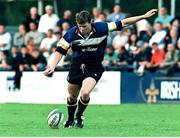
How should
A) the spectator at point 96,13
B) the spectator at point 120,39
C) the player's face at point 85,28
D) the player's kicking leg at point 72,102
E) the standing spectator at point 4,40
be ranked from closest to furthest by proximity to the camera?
the player's face at point 85,28, the player's kicking leg at point 72,102, the spectator at point 120,39, the spectator at point 96,13, the standing spectator at point 4,40

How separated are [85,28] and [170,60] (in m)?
10.6

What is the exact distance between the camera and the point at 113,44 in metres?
25.8

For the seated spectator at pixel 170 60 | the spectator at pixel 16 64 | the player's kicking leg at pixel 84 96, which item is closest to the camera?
the player's kicking leg at pixel 84 96

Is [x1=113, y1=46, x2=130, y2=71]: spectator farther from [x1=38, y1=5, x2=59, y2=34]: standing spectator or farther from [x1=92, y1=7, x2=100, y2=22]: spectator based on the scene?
[x1=38, y1=5, x2=59, y2=34]: standing spectator

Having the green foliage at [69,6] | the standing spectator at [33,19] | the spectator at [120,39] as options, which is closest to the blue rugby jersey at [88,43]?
the spectator at [120,39]

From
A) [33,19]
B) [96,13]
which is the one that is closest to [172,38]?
[96,13]

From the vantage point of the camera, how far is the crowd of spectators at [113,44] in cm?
2475

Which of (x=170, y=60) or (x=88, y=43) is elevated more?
(x=88, y=43)

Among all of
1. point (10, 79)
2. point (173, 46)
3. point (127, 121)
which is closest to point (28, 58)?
point (10, 79)

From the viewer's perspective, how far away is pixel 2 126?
15.2 meters

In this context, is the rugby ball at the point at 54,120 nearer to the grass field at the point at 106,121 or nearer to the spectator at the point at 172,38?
the grass field at the point at 106,121

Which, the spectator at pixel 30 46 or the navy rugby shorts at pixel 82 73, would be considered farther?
the spectator at pixel 30 46

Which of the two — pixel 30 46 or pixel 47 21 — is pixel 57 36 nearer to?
pixel 30 46

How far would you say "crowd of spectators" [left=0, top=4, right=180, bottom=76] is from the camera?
2475 cm
